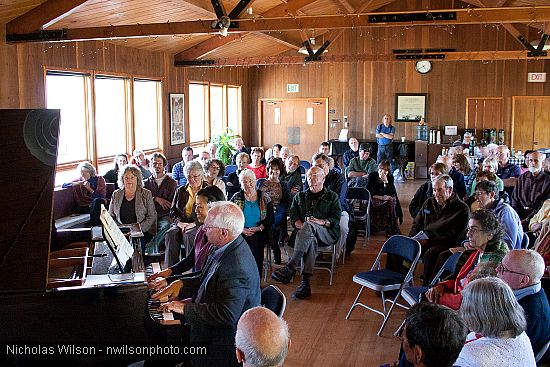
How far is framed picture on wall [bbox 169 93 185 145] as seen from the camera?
41.5 feet

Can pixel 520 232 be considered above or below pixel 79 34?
below

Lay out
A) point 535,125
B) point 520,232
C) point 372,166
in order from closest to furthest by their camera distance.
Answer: point 520,232
point 372,166
point 535,125

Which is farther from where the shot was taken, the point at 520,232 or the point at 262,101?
the point at 262,101

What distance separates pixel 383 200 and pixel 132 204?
3606mm

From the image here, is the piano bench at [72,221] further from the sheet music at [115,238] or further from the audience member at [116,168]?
the sheet music at [115,238]

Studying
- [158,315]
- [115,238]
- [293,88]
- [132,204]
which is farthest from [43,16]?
[293,88]

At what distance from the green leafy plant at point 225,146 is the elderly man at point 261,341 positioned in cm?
1063

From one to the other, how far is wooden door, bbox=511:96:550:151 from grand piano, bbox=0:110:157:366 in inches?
550

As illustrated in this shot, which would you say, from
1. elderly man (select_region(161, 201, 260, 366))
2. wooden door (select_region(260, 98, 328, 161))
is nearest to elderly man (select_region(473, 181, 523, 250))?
elderly man (select_region(161, 201, 260, 366))

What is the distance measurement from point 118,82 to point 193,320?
830cm

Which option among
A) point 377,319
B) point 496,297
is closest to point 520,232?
point 377,319

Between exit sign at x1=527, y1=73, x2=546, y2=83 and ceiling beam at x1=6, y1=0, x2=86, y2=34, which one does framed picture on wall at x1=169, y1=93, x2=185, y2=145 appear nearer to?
ceiling beam at x1=6, y1=0, x2=86, y2=34

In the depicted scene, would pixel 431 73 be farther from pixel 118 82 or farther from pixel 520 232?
pixel 520 232

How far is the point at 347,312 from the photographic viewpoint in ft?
18.3
